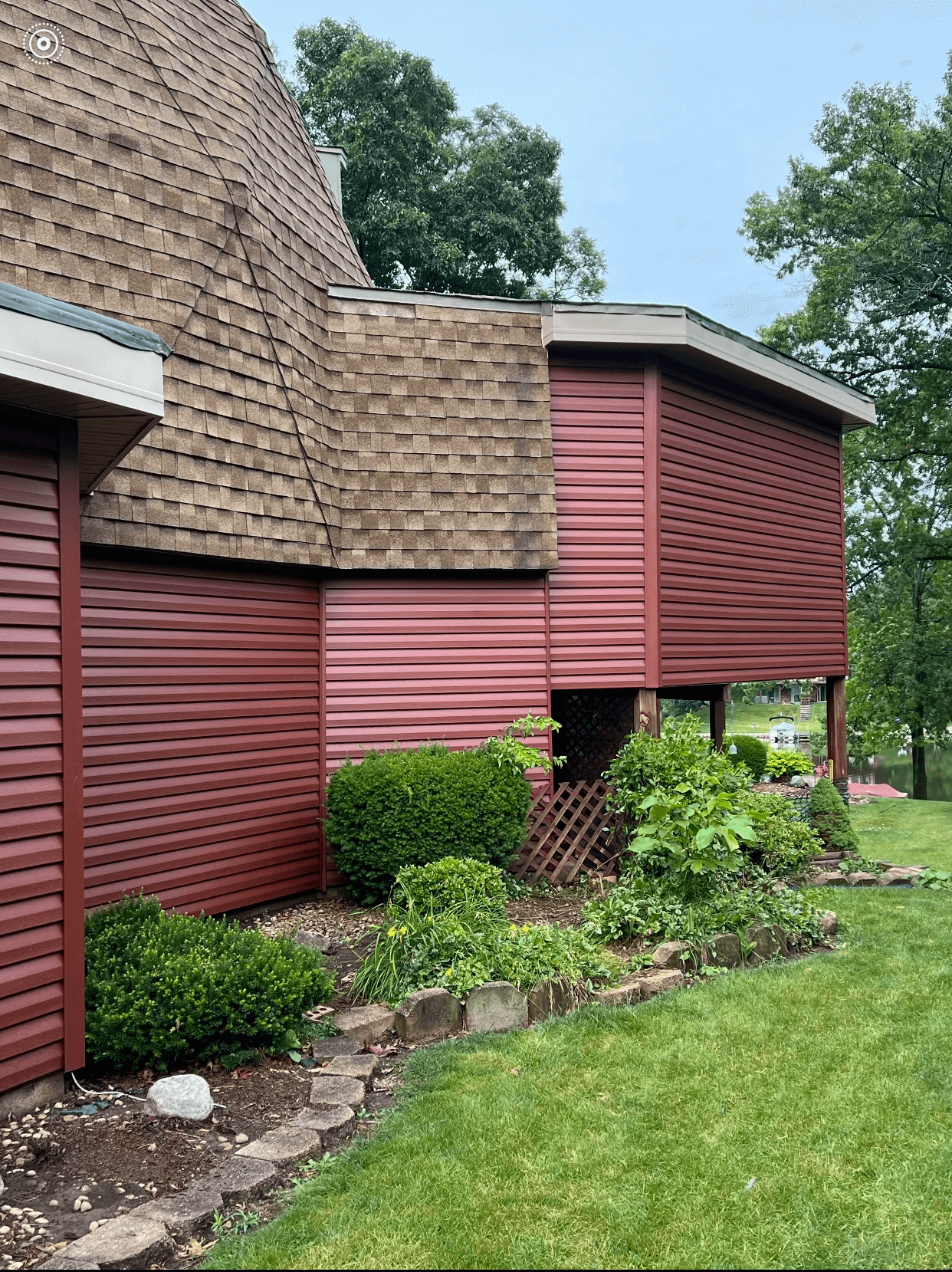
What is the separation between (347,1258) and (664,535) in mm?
6841

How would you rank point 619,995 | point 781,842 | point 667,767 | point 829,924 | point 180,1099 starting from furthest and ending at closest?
point 781,842, point 667,767, point 829,924, point 619,995, point 180,1099

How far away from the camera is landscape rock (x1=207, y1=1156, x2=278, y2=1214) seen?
3195 millimetres

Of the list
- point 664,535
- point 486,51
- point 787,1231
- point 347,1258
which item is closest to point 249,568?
point 664,535

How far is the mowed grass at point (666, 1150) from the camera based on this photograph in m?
Answer: 2.95

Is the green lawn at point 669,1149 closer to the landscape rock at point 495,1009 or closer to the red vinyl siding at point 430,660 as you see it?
the landscape rock at point 495,1009

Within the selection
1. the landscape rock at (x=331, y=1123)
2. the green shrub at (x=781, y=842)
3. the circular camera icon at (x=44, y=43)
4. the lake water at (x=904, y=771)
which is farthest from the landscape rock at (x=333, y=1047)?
the lake water at (x=904, y=771)

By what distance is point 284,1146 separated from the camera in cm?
348

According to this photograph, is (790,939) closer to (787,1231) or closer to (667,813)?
(667,813)

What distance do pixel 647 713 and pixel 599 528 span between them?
1.73 m

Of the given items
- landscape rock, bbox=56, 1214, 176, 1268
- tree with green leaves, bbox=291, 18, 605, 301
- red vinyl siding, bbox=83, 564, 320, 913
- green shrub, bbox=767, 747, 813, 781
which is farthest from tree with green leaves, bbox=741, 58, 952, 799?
landscape rock, bbox=56, 1214, 176, 1268

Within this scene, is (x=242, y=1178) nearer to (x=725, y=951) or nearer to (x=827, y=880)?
(x=725, y=951)

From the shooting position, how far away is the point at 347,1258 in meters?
2.87

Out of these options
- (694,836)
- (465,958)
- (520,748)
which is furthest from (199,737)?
(694,836)

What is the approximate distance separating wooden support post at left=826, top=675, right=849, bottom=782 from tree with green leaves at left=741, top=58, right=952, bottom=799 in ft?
32.3
